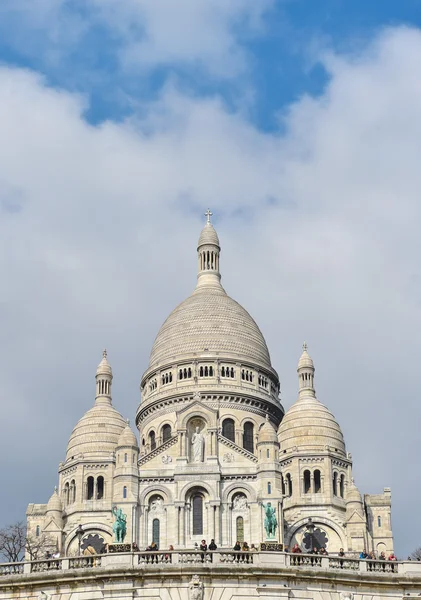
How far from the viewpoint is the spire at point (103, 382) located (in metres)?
119

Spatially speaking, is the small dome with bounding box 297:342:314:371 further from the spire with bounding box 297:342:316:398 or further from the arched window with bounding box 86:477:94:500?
the arched window with bounding box 86:477:94:500

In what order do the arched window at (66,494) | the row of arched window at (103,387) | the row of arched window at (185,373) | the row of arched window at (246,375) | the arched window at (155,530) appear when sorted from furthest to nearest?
the row of arched window at (103,387) < the row of arched window at (246,375) < the row of arched window at (185,373) < the arched window at (66,494) < the arched window at (155,530)

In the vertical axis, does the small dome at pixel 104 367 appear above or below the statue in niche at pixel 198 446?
above

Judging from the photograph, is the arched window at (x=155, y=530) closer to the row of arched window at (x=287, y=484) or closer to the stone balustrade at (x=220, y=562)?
the row of arched window at (x=287, y=484)

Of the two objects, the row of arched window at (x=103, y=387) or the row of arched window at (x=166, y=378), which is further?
the row of arched window at (x=103, y=387)

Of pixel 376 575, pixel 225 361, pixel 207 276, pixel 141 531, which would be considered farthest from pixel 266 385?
pixel 376 575

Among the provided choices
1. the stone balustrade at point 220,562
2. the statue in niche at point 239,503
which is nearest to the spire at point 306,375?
the statue in niche at point 239,503

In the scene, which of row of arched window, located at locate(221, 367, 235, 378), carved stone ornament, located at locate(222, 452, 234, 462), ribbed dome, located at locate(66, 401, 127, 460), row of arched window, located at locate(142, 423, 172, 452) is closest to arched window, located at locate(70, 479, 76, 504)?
ribbed dome, located at locate(66, 401, 127, 460)

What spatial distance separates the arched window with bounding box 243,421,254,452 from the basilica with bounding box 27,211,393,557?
0.33ft

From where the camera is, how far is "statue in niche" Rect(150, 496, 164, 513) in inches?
3922

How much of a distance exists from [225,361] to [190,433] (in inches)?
568

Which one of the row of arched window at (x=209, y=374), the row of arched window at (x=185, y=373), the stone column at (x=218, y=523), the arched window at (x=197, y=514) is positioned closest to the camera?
the stone column at (x=218, y=523)

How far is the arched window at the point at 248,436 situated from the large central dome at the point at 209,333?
21.2ft

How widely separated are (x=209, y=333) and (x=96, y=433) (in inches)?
573
